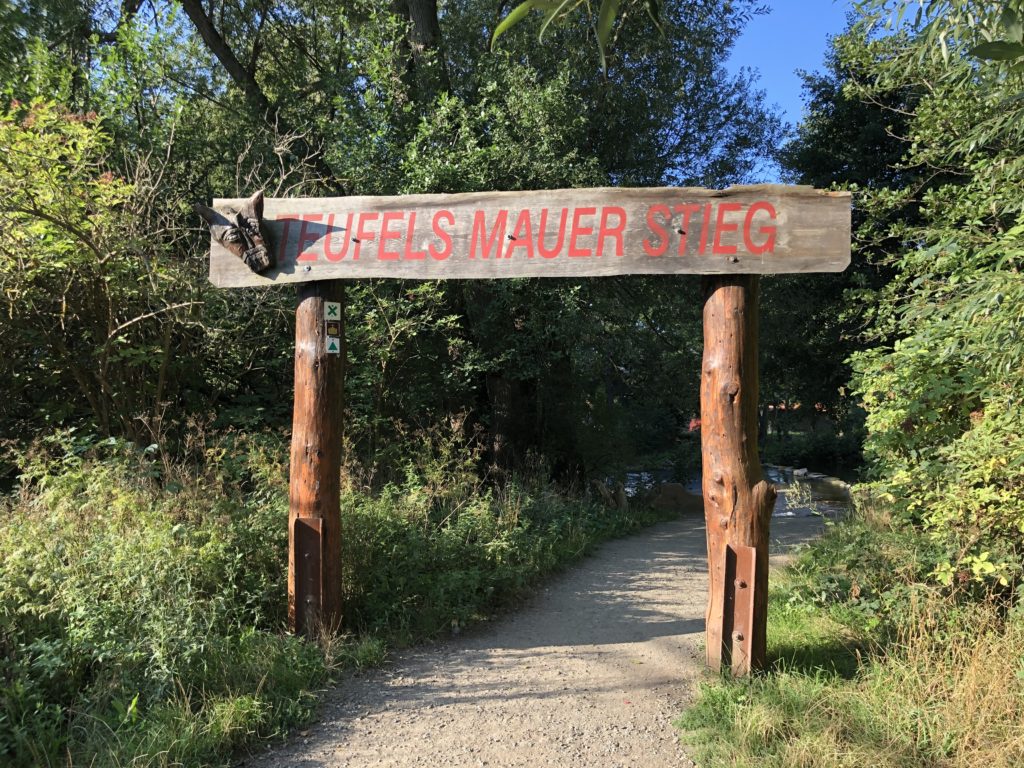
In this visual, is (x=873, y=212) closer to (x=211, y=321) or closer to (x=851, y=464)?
(x=211, y=321)

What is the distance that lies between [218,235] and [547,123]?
5370 millimetres

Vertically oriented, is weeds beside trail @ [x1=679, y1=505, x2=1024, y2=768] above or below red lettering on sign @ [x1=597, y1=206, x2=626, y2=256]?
below

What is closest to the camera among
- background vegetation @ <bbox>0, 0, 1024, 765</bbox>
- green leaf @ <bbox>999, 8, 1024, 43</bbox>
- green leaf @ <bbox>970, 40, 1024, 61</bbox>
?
green leaf @ <bbox>970, 40, 1024, 61</bbox>

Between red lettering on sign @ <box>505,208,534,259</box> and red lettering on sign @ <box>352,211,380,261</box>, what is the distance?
0.86 meters

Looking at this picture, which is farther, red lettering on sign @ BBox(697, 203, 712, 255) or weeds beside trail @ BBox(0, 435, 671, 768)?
red lettering on sign @ BBox(697, 203, 712, 255)

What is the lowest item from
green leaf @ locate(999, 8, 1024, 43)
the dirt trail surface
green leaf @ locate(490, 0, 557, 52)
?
the dirt trail surface

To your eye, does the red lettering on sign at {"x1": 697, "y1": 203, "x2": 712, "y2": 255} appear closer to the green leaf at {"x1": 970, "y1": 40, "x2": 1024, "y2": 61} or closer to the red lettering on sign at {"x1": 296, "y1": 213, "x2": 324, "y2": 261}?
the green leaf at {"x1": 970, "y1": 40, "x2": 1024, "y2": 61}

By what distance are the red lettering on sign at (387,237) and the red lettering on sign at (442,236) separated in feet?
0.71

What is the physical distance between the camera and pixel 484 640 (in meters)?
4.87

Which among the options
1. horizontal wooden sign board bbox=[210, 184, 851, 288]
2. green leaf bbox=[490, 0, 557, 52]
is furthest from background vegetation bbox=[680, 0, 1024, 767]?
green leaf bbox=[490, 0, 557, 52]

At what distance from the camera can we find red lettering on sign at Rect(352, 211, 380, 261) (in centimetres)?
427

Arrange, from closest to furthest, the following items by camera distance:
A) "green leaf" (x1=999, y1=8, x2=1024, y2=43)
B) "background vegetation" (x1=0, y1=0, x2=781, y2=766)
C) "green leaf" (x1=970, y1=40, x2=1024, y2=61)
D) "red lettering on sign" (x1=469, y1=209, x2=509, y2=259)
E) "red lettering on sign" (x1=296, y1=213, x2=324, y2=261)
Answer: "green leaf" (x1=970, y1=40, x2=1024, y2=61) → "green leaf" (x1=999, y1=8, x2=1024, y2=43) → "background vegetation" (x1=0, y1=0, x2=781, y2=766) → "red lettering on sign" (x1=469, y1=209, x2=509, y2=259) → "red lettering on sign" (x1=296, y1=213, x2=324, y2=261)

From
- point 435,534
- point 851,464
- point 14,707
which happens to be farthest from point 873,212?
point 851,464

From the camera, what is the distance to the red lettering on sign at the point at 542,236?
4039 mm
